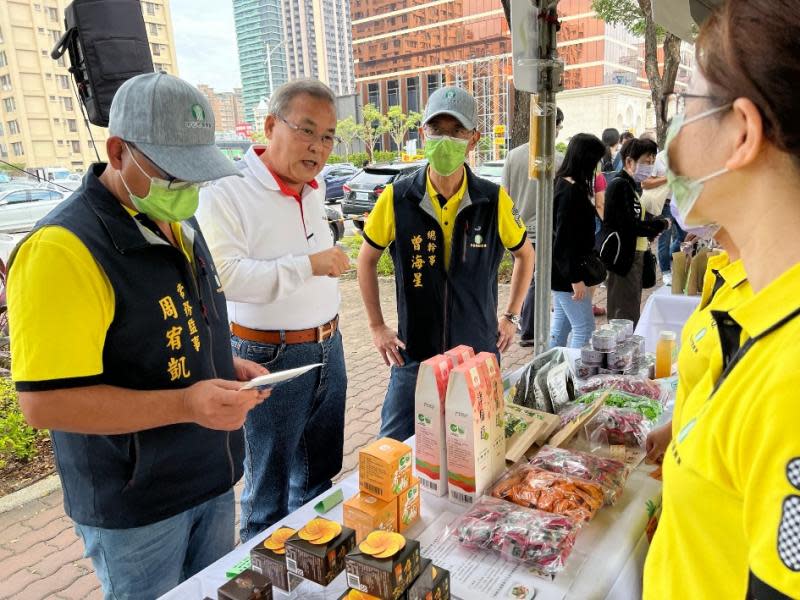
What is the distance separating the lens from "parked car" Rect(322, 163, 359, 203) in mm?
17109

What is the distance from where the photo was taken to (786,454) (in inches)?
24.7

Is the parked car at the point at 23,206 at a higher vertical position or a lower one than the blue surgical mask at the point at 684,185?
lower

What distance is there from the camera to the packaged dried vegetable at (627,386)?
6.32ft

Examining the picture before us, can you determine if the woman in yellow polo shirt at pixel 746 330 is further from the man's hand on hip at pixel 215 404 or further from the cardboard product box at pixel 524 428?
the man's hand on hip at pixel 215 404

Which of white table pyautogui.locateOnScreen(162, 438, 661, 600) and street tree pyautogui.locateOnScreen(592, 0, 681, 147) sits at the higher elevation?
street tree pyautogui.locateOnScreen(592, 0, 681, 147)

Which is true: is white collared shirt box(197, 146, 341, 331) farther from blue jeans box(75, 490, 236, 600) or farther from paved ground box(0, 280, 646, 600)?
paved ground box(0, 280, 646, 600)

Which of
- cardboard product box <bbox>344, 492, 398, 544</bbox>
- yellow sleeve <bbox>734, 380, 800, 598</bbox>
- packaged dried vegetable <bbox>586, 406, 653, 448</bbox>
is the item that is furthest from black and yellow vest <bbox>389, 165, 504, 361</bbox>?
yellow sleeve <bbox>734, 380, 800, 598</bbox>

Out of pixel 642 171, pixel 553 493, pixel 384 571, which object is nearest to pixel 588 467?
pixel 553 493

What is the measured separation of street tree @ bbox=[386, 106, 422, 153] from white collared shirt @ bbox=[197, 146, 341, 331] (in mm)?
40848

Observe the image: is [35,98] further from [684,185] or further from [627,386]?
[684,185]

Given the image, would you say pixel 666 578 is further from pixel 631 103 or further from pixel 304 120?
pixel 631 103

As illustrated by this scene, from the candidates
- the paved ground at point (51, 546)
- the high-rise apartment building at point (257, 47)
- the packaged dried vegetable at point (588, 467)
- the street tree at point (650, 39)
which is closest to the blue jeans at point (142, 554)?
the packaged dried vegetable at point (588, 467)

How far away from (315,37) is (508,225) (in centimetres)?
3190

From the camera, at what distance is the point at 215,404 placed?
4.26 ft
